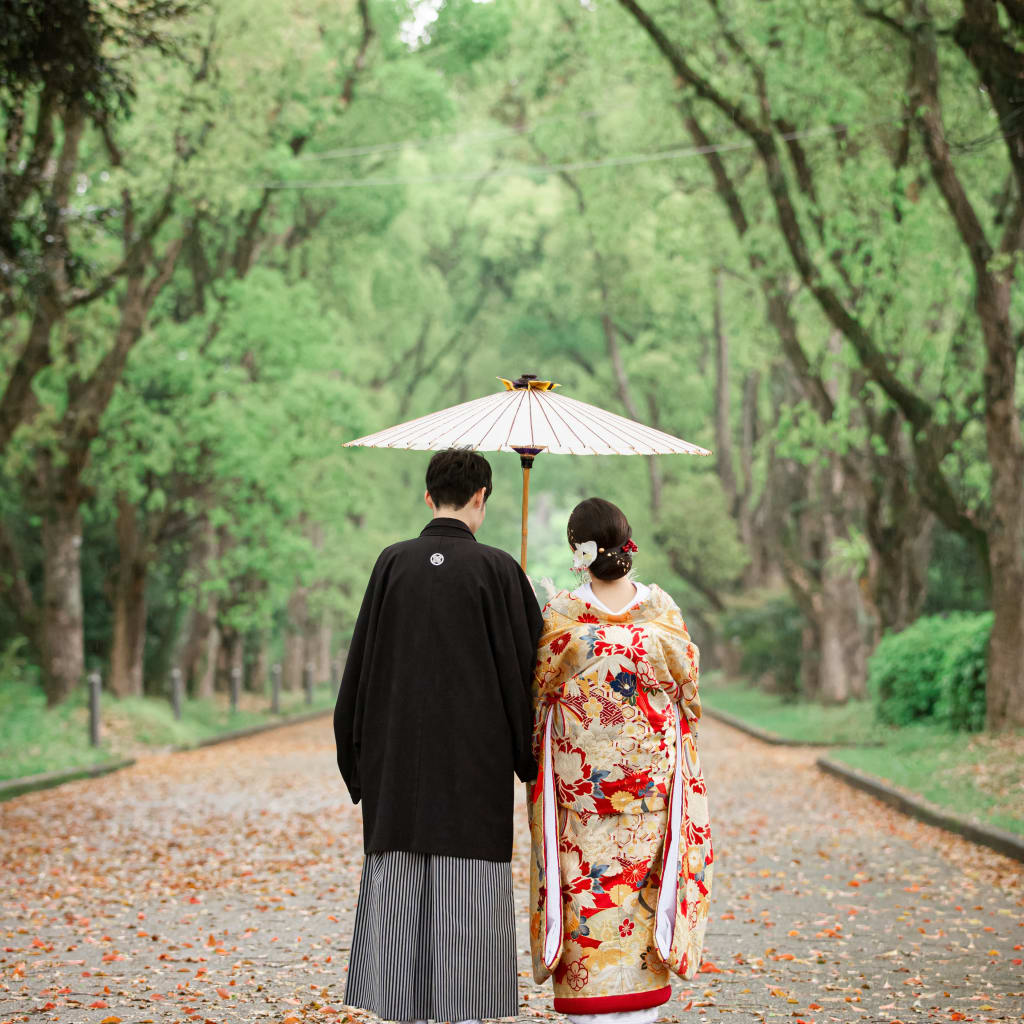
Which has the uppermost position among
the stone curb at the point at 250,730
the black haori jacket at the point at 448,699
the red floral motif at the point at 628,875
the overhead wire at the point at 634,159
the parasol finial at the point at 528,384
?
the overhead wire at the point at 634,159

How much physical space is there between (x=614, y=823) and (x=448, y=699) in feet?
2.29

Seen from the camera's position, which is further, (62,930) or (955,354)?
(955,354)

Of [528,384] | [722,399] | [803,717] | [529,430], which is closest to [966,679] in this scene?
[803,717]

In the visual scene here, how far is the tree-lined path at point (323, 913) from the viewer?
6.31 meters

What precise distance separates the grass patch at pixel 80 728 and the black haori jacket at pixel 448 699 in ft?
39.0

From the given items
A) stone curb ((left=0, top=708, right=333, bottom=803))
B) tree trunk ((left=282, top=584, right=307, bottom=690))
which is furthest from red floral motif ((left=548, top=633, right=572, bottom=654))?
tree trunk ((left=282, top=584, right=307, bottom=690))

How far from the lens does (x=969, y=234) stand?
15.1 m

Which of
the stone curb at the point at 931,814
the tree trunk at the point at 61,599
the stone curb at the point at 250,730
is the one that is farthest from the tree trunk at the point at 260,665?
the stone curb at the point at 931,814

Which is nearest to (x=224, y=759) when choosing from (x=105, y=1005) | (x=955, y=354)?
(x=955, y=354)

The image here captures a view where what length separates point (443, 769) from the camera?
195 inches

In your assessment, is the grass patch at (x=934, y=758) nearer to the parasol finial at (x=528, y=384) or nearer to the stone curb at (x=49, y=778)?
the parasol finial at (x=528, y=384)

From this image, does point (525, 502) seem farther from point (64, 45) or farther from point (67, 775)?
point (67, 775)

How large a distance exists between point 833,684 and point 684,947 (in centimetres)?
2315

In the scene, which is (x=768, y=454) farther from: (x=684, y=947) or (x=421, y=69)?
(x=684, y=947)
